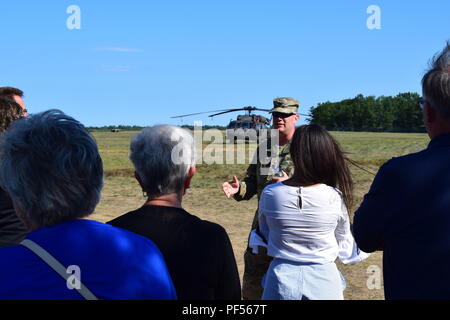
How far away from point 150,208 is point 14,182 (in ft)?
2.27

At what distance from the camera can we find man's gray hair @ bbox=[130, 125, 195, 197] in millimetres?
2311

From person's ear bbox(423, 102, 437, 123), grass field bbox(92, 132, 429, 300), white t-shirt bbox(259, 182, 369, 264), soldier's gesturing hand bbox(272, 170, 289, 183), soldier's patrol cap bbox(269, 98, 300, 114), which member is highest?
soldier's patrol cap bbox(269, 98, 300, 114)

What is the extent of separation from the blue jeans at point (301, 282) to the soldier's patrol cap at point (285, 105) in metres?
1.86

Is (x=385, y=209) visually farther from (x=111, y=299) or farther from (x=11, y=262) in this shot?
(x=11, y=262)

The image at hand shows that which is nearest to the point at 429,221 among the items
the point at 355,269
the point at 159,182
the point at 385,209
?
the point at 385,209

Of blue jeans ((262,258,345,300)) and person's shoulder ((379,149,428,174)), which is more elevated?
person's shoulder ((379,149,428,174))

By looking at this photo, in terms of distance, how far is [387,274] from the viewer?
2312 mm

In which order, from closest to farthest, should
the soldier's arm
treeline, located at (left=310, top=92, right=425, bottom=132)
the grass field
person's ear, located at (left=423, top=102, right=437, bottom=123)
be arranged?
person's ear, located at (left=423, top=102, right=437, bottom=123) → the soldier's arm → the grass field → treeline, located at (left=310, top=92, right=425, bottom=132)

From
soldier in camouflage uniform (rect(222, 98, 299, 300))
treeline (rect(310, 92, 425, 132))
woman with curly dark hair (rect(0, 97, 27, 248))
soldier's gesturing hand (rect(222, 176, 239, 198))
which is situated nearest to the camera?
woman with curly dark hair (rect(0, 97, 27, 248))

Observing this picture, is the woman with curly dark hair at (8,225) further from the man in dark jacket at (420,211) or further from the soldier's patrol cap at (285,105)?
the soldier's patrol cap at (285,105)

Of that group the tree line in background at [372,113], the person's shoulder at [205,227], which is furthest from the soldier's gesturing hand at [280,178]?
the tree line in background at [372,113]

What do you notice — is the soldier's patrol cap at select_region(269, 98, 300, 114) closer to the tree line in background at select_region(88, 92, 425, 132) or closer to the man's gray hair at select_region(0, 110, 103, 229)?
the man's gray hair at select_region(0, 110, 103, 229)

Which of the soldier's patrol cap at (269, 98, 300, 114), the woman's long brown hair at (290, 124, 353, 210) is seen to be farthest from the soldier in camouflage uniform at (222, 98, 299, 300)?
the woman's long brown hair at (290, 124, 353, 210)

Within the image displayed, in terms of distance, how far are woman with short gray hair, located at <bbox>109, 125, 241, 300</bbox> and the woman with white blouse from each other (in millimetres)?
984
